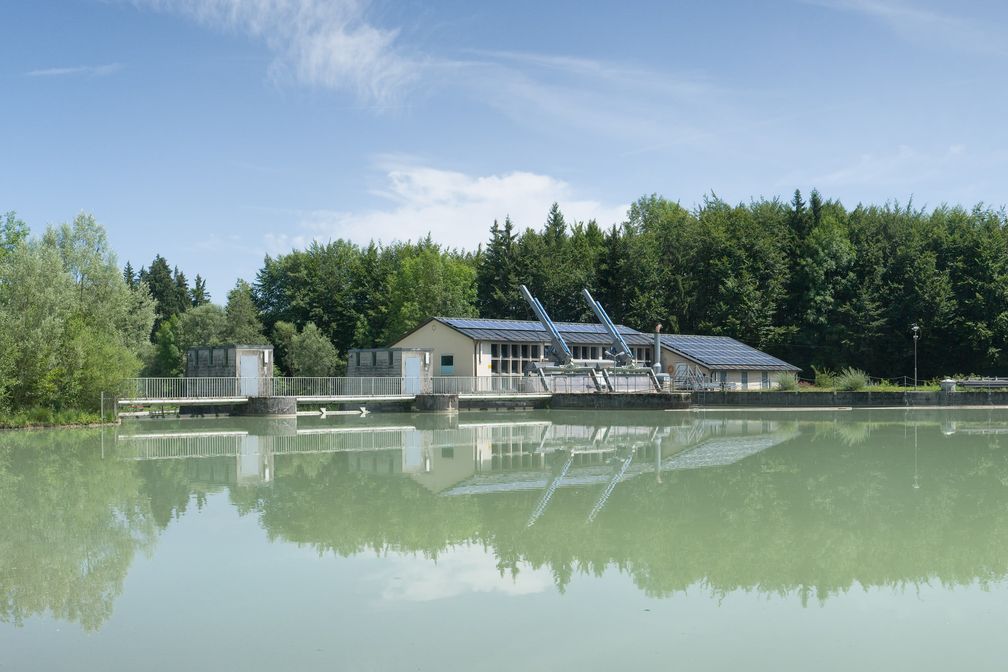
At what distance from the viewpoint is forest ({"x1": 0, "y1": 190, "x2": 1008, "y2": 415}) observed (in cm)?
5122

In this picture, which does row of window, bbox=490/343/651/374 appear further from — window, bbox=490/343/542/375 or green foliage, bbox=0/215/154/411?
green foliage, bbox=0/215/154/411

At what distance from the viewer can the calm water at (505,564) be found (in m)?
6.99

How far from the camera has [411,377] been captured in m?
43.6

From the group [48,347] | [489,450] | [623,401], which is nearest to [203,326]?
[48,347]

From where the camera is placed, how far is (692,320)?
210 ft

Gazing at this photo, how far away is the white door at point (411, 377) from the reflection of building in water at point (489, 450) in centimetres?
969

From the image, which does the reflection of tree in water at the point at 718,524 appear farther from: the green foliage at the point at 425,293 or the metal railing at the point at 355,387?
the green foliage at the point at 425,293

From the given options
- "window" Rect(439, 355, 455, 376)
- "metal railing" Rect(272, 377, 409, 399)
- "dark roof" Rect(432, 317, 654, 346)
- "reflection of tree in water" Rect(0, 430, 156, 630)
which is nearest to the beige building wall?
"window" Rect(439, 355, 455, 376)

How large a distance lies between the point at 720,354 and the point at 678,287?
1279 cm

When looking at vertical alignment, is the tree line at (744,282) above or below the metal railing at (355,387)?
above

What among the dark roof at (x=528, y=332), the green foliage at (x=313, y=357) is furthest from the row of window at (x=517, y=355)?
the green foliage at (x=313, y=357)

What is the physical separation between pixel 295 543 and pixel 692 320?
55263 mm

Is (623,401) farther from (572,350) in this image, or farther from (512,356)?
(572,350)

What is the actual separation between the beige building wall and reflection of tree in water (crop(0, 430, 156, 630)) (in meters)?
26.1
